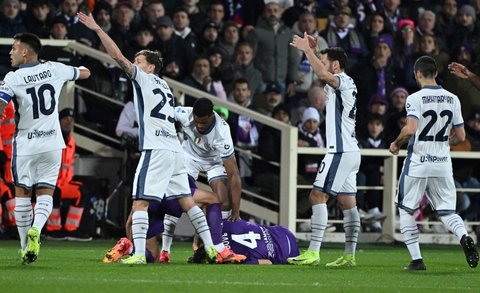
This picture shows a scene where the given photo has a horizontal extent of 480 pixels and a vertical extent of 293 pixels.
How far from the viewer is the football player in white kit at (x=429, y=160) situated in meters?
12.7

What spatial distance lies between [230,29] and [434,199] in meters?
8.12

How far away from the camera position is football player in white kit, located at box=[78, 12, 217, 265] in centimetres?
1239

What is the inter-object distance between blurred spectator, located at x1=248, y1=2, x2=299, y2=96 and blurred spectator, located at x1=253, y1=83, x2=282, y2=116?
0.50m

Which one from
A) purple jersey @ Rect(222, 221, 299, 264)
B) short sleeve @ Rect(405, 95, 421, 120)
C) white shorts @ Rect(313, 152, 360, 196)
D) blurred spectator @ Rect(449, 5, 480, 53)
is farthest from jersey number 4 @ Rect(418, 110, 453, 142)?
blurred spectator @ Rect(449, 5, 480, 53)

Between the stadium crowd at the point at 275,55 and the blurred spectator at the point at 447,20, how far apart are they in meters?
0.07

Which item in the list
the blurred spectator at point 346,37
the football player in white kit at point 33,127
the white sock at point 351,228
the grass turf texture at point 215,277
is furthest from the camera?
the blurred spectator at point 346,37

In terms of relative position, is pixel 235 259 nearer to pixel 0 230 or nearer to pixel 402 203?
pixel 402 203

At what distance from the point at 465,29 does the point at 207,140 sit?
9526 mm

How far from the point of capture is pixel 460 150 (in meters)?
19.6

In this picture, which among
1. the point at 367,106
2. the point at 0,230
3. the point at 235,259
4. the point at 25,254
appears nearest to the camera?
the point at 25,254

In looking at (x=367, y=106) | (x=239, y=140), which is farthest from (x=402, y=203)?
(x=367, y=106)

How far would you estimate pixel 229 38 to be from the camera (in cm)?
2038

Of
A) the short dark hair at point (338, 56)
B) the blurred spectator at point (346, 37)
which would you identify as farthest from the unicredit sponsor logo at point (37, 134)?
the blurred spectator at point (346, 37)

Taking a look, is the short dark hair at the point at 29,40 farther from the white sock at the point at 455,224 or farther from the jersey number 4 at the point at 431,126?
the white sock at the point at 455,224
